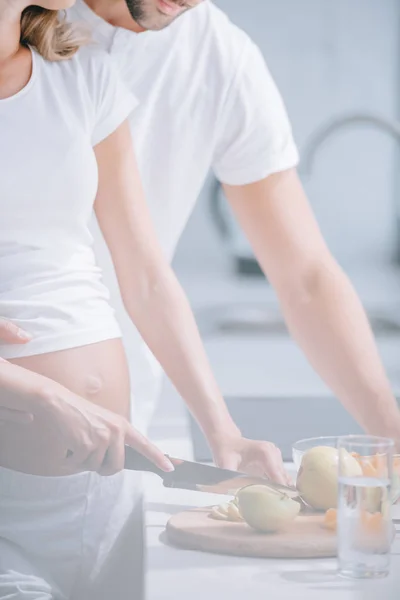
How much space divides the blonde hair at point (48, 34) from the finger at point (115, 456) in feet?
1.56

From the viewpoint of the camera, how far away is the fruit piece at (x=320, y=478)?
844 mm

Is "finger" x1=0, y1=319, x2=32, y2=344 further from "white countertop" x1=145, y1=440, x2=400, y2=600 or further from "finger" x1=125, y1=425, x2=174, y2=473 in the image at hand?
"white countertop" x1=145, y1=440, x2=400, y2=600

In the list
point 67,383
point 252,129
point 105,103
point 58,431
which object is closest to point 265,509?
point 58,431

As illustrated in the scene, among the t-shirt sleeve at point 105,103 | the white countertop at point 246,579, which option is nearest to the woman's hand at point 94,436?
the white countertop at point 246,579

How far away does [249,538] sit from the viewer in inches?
30.5

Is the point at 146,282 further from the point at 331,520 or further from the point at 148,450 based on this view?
the point at 331,520

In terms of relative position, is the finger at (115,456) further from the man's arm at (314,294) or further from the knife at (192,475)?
the man's arm at (314,294)

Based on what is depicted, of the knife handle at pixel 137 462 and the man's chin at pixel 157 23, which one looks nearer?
the knife handle at pixel 137 462

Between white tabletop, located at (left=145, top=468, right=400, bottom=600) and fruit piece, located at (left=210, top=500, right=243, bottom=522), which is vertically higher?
white tabletop, located at (left=145, top=468, right=400, bottom=600)

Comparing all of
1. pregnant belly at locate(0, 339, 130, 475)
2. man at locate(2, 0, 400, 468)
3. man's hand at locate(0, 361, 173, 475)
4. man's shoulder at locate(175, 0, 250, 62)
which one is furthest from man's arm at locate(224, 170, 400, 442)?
man's hand at locate(0, 361, 173, 475)

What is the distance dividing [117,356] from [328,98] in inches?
138

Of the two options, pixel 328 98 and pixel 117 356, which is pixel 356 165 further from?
pixel 117 356

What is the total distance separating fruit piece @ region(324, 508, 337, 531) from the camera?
799mm

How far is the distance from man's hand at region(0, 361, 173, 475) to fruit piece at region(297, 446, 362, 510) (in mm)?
126
